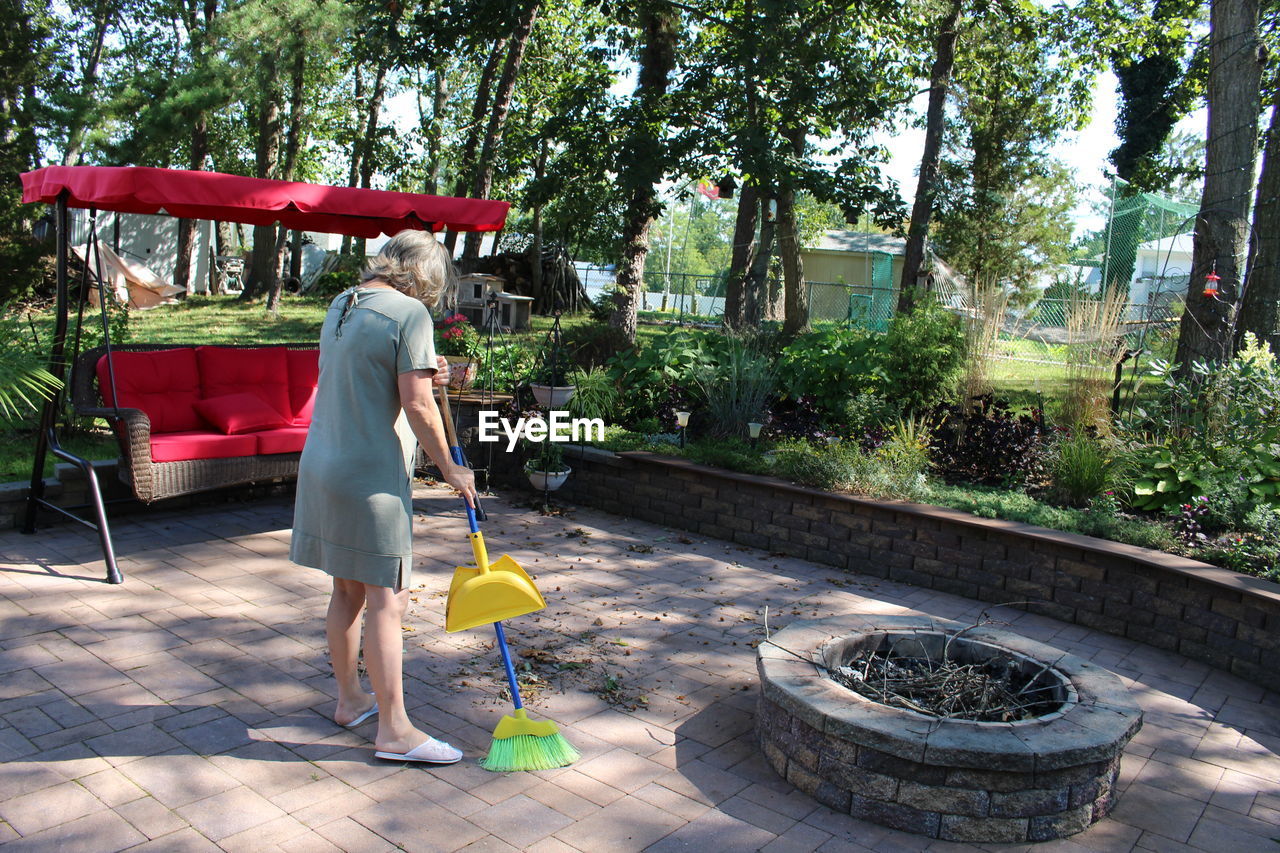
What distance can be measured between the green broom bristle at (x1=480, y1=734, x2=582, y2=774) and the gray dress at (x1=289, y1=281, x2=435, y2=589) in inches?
26.1

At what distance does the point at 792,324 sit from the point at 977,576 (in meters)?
9.68

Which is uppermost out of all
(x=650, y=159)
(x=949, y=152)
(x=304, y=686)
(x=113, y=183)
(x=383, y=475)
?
(x=949, y=152)

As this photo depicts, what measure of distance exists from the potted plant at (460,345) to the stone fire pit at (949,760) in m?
4.62

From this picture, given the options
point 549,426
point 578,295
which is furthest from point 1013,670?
point 578,295

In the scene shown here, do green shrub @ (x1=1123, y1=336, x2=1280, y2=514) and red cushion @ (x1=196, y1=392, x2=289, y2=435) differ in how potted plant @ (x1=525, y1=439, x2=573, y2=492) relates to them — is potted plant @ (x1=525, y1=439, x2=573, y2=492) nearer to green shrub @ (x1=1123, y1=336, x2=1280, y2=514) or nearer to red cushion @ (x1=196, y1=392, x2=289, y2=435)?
red cushion @ (x1=196, y1=392, x2=289, y2=435)

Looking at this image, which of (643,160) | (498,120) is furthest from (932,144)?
(498,120)

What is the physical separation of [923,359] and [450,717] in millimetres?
5023

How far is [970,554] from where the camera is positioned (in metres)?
5.34

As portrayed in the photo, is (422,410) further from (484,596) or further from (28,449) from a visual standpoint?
(28,449)

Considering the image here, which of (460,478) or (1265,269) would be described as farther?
(1265,269)

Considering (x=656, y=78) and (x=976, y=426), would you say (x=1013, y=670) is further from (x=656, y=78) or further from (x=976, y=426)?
(x=656, y=78)

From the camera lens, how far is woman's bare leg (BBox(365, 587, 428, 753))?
9.80 feet

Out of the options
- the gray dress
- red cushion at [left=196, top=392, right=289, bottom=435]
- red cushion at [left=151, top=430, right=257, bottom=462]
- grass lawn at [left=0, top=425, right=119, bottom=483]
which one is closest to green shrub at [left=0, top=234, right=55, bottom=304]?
grass lawn at [left=0, top=425, right=119, bottom=483]

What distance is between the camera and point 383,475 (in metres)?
2.96
